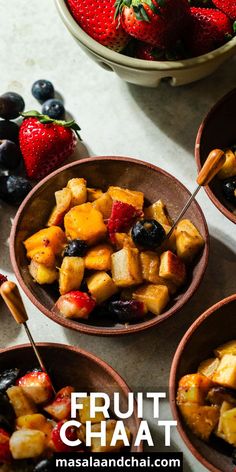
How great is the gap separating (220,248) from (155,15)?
0.62m

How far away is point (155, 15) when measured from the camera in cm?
186

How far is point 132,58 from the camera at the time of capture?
1.91 metres

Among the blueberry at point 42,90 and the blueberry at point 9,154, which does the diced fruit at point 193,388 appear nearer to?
the blueberry at point 9,154

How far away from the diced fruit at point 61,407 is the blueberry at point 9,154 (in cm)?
64

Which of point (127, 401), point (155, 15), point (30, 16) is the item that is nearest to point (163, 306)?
point (127, 401)

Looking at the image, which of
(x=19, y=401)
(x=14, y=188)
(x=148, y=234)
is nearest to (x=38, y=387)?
(x=19, y=401)

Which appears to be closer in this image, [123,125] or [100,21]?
[100,21]

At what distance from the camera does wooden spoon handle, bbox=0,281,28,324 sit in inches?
61.9

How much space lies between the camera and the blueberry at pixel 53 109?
2.15 meters

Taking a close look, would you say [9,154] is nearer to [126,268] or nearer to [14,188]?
[14,188]

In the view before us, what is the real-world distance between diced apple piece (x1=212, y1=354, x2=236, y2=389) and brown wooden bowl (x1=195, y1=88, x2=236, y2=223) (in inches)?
15.3

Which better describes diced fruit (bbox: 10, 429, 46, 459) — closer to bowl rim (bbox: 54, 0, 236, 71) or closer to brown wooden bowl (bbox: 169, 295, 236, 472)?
brown wooden bowl (bbox: 169, 295, 236, 472)

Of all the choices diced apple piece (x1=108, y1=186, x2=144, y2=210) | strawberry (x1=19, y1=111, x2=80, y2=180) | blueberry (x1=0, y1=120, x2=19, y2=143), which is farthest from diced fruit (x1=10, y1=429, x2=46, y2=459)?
blueberry (x1=0, y1=120, x2=19, y2=143)

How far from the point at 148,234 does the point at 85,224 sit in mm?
158
